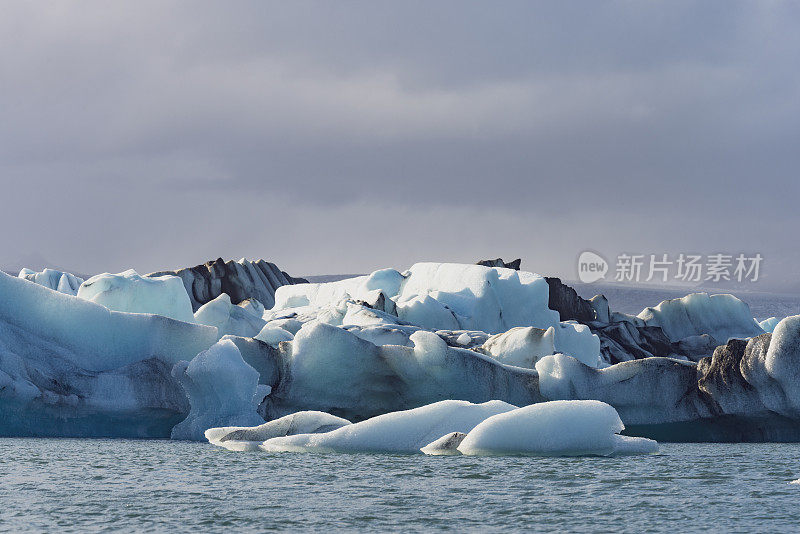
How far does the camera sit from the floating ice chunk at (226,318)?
2041 centimetres

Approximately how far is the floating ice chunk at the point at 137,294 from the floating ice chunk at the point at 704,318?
46.1ft

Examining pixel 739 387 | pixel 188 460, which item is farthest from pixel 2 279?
pixel 739 387

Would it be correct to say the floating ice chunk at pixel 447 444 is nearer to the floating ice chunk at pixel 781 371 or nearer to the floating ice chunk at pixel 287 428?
the floating ice chunk at pixel 287 428

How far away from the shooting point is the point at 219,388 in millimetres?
14156

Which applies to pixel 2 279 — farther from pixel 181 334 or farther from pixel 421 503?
pixel 421 503

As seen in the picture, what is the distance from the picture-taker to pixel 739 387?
1538 cm

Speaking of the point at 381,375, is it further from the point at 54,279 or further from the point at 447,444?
the point at 54,279

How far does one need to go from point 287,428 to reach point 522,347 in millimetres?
5520

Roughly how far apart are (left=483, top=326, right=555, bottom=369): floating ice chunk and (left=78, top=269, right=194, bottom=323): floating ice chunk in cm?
723

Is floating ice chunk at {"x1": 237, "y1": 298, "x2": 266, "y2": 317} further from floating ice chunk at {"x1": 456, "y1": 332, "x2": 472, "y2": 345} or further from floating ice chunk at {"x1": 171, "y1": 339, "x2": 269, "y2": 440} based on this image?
floating ice chunk at {"x1": 171, "y1": 339, "x2": 269, "y2": 440}

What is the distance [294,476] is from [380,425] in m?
1.70

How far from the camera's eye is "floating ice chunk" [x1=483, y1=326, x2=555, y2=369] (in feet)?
54.9

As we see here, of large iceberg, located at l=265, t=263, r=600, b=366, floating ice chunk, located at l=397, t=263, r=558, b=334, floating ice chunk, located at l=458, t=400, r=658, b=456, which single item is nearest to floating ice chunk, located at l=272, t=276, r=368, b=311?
large iceberg, located at l=265, t=263, r=600, b=366

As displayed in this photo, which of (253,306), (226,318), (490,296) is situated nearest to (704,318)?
(490,296)
